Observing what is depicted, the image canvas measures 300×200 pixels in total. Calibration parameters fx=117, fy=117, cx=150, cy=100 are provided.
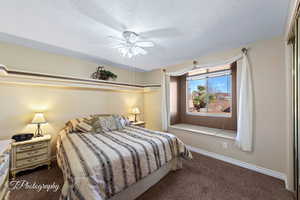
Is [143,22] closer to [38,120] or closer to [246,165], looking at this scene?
[38,120]

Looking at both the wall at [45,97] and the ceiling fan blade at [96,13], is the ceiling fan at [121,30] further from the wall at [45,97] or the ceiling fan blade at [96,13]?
the wall at [45,97]

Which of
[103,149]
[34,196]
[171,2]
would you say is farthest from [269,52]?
[34,196]

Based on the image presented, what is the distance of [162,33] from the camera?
191 centimetres

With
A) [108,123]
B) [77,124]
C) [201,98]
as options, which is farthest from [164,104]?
[77,124]

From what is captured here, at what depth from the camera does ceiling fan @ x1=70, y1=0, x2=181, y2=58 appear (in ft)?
4.45

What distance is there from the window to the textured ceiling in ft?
3.13

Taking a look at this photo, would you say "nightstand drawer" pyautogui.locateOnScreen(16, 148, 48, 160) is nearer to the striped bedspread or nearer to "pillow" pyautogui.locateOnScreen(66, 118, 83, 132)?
"pillow" pyautogui.locateOnScreen(66, 118, 83, 132)

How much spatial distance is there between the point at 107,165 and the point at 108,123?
153 cm

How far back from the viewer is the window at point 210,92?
3064 mm

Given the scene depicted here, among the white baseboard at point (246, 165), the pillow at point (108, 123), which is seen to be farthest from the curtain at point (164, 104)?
the pillow at point (108, 123)

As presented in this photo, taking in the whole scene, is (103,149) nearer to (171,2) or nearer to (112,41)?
(112,41)

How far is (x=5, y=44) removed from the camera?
2.14 m

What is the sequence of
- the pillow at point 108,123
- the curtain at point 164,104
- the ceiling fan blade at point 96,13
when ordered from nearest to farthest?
the ceiling fan blade at point 96,13 < the pillow at point 108,123 < the curtain at point 164,104

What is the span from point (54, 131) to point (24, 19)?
2106 mm
